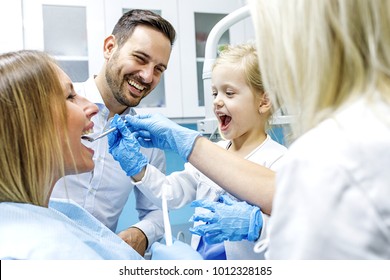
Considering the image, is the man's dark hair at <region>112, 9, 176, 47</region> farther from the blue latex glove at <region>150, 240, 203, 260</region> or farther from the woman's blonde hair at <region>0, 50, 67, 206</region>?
the blue latex glove at <region>150, 240, 203, 260</region>

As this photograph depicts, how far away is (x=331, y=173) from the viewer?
1.75 ft

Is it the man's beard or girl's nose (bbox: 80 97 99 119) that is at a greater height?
the man's beard

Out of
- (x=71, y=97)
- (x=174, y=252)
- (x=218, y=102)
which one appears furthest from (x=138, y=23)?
(x=174, y=252)

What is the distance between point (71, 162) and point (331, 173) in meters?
0.81

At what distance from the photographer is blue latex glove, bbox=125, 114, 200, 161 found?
141 cm

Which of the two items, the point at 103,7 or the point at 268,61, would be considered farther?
the point at 103,7

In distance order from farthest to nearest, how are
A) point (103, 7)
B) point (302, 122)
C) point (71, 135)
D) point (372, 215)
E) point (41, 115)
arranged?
point (103, 7) → point (71, 135) → point (41, 115) → point (302, 122) → point (372, 215)

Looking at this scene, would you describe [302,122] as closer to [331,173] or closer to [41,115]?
[331,173]

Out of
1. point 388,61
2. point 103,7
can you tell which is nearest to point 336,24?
point 388,61

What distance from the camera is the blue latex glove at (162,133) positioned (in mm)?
1411

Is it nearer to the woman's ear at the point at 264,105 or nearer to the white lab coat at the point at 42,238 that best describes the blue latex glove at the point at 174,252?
the white lab coat at the point at 42,238

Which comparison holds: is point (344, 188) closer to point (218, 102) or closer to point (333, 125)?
point (333, 125)

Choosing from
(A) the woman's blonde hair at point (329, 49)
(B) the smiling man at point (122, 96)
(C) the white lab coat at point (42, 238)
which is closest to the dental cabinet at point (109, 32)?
(B) the smiling man at point (122, 96)

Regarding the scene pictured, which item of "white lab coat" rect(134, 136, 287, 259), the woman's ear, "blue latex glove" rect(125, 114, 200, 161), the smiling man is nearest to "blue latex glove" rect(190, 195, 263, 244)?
"white lab coat" rect(134, 136, 287, 259)
